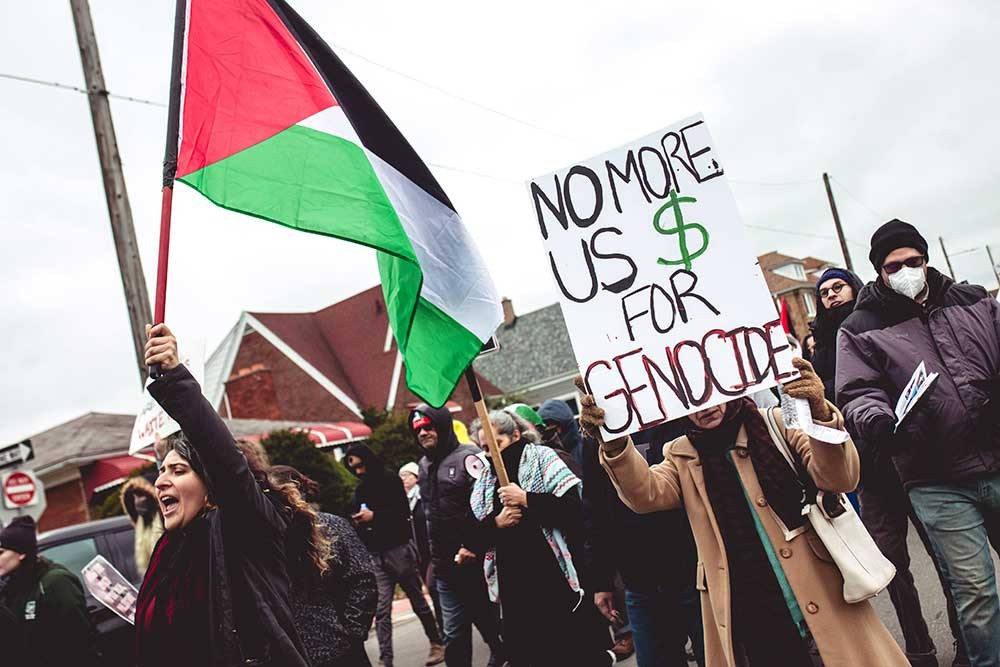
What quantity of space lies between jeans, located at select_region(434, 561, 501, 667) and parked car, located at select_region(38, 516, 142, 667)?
2758mm

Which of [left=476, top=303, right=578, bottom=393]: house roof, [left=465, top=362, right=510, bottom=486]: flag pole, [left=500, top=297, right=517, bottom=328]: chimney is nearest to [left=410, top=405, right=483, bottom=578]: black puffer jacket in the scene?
[left=465, top=362, right=510, bottom=486]: flag pole

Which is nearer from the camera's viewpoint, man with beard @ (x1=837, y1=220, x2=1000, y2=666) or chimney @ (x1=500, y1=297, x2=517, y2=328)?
man with beard @ (x1=837, y1=220, x2=1000, y2=666)

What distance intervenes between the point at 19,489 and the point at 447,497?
6057mm

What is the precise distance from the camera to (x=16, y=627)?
5344mm

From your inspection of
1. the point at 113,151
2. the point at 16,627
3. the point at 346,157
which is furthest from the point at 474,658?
the point at 113,151

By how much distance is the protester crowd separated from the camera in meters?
3.07

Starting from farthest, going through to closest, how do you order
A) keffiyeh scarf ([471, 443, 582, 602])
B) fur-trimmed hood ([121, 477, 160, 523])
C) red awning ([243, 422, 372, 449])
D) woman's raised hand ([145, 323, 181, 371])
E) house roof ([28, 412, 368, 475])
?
red awning ([243, 422, 372, 449]), house roof ([28, 412, 368, 475]), fur-trimmed hood ([121, 477, 160, 523]), keffiyeh scarf ([471, 443, 582, 602]), woman's raised hand ([145, 323, 181, 371])

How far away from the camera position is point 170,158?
389cm

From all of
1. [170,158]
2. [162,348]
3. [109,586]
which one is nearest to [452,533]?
[109,586]

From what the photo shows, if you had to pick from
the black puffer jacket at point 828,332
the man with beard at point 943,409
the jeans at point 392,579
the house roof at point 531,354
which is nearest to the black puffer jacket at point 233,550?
the man with beard at point 943,409

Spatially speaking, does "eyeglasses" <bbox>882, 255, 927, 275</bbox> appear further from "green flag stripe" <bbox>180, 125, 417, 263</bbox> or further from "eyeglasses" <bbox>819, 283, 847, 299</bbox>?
"green flag stripe" <bbox>180, 125, 417, 263</bbox>

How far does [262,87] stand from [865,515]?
3889 millimetres

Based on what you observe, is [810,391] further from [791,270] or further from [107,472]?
[791,270]

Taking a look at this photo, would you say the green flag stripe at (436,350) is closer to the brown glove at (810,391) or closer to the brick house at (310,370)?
the brown glove at (810,391)
